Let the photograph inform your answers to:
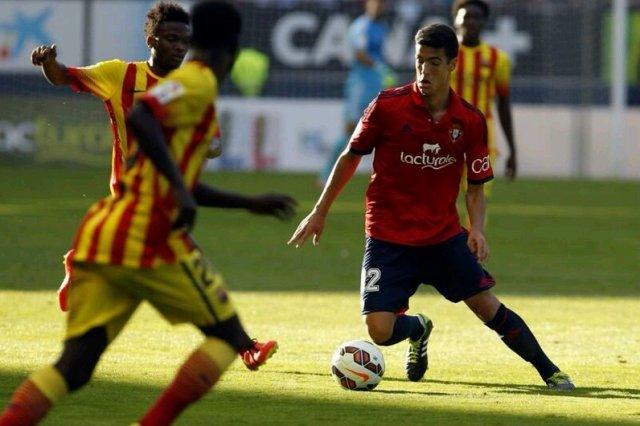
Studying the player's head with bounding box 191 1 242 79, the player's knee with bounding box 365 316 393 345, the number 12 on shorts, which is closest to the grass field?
the player's knee with bounding box 365 316 393 345

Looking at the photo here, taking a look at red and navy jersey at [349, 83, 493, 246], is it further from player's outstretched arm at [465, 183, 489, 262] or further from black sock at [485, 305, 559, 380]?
black sock at [485, 305, 559, 380]

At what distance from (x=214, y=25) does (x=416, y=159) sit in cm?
220

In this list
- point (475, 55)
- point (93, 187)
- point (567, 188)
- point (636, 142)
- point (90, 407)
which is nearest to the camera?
point (90, 407)

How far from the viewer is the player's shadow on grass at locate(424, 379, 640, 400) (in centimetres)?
703

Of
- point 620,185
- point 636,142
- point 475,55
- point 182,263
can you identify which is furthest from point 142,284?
point 636,142

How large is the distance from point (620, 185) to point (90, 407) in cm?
1875

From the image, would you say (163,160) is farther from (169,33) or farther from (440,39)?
(169,33)

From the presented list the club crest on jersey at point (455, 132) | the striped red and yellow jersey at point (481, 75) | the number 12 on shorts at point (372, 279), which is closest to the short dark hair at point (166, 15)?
the club crest on jersey at point (455, 132)

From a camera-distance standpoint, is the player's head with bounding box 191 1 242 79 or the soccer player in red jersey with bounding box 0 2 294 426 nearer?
the soccer player in red jersey with bounding box 0 2 294 426

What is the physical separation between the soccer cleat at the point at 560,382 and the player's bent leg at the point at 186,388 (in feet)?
8.32

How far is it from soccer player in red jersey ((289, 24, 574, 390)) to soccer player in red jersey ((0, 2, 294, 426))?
1.96 meters

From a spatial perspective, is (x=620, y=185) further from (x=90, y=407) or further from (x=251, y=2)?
(x=90, y=407)

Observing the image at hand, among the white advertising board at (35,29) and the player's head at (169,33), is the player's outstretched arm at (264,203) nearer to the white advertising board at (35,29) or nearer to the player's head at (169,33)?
the player's head at (169,33)

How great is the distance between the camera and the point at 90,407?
21.3ft
